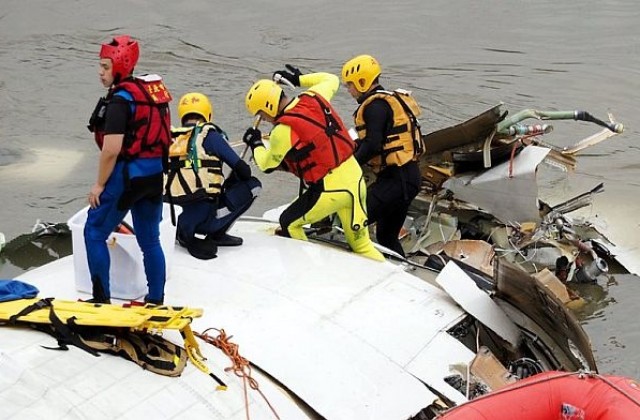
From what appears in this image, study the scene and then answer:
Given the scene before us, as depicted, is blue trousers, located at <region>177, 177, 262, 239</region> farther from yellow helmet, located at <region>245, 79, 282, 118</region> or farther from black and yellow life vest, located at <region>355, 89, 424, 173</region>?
black and yellow life vest, located at <region>355, 89, 424, 173</region>

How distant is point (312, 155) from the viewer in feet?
22.5

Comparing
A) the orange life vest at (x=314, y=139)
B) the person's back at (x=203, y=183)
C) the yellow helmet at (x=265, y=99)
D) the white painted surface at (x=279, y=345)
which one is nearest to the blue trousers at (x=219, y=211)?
the person's back at (x=203, y=183)

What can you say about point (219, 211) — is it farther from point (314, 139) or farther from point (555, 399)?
point (555, 399)

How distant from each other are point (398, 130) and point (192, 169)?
1.93 m

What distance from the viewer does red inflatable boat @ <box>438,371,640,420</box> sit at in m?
4.43

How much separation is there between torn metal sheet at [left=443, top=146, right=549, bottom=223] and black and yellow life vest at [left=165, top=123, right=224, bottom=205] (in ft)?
10.7

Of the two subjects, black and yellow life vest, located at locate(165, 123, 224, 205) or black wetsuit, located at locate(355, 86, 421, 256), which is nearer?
black and yellow life vest, located at locate(165, 123, 224, 205)

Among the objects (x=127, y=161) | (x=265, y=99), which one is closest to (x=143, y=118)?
(x=127, y=161)

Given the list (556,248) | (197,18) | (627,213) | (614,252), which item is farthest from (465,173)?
(197,18)

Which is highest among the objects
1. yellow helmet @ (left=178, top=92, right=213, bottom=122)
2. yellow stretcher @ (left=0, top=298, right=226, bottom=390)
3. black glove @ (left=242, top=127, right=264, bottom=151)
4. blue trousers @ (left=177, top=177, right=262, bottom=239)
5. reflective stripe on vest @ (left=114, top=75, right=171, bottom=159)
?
reflective stripe on vest @ (left=114, top=75, right=171, bottom=159)

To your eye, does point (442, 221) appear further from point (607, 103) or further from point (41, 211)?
point (607, 103)

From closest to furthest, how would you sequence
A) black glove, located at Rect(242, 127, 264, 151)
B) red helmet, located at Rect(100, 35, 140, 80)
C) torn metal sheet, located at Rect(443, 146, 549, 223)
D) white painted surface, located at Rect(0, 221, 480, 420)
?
white painted surface, located at Rect(0, 221, 480, 420) → red helmet, located at Rect(100, 35, 140, 80) → black glove, located at Rect(242, 127, 264, 151) → torn metal sheet, located at Rect(443, 146, 549, 223)

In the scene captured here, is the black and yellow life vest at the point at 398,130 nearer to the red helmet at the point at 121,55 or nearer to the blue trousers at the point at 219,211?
the blue trousers at the point at 219,211

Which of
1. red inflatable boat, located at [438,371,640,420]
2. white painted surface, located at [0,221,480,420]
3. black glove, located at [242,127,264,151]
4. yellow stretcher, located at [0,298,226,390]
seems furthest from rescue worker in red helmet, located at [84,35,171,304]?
red inflatable boat, located at [438,371,640,420]
